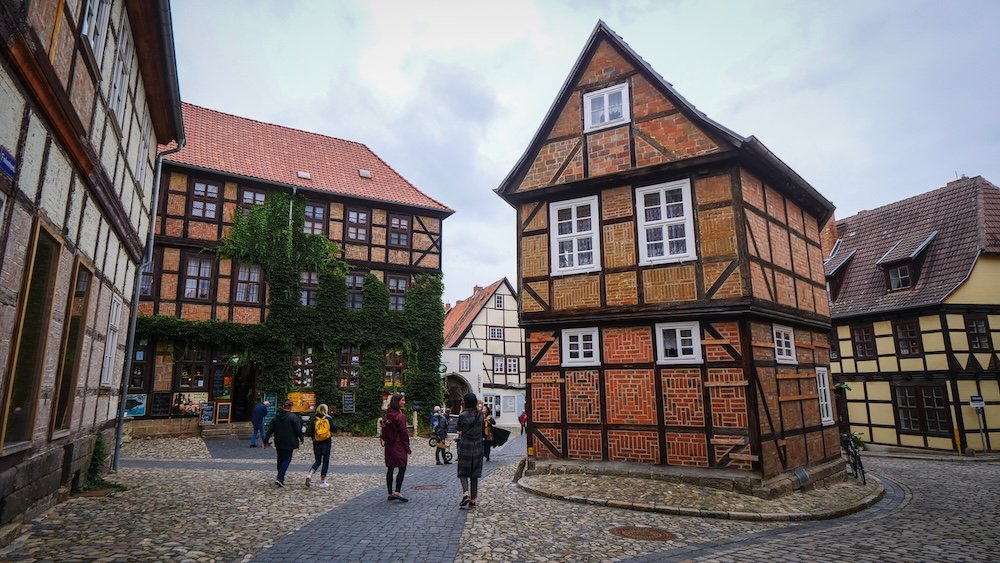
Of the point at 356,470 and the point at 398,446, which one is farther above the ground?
the point at 398,446

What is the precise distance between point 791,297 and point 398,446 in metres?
9.97

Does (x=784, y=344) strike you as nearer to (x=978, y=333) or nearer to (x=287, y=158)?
(x=978, y=333)

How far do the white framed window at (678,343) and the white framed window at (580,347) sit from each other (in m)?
1.42

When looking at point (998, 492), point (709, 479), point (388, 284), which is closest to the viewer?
point (709, 479)

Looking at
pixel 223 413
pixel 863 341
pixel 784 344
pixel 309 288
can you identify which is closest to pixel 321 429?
pixel 784 344

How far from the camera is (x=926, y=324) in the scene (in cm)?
2211

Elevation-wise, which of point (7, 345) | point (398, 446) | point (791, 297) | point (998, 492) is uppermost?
point (791, 297)

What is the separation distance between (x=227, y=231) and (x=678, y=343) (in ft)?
61.1

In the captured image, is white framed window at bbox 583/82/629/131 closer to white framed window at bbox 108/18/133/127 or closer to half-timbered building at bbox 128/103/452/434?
white framed window at bbox 108/18/133/127

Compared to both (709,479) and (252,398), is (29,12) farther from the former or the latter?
(252,398)

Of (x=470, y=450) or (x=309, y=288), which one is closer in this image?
(x=470, y=450)

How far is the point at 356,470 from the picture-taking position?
14406 mm

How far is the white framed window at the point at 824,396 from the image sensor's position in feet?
47.2

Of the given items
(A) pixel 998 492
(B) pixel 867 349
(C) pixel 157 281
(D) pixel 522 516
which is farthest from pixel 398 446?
(B) pixel 867 349
